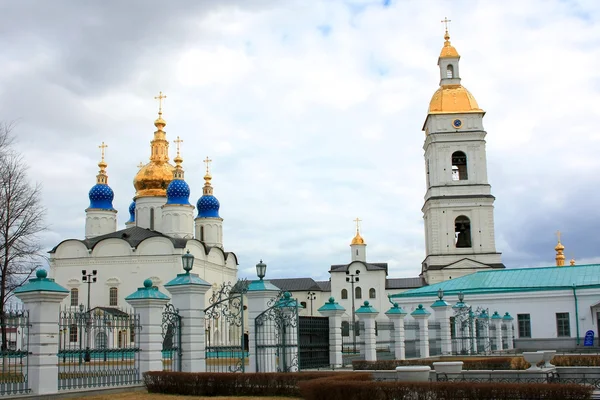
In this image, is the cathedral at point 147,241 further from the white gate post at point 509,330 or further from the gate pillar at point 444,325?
the gate pillar at point 444,325

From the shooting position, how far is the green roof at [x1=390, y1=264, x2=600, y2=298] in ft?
128

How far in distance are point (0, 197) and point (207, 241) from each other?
3331 centimetres

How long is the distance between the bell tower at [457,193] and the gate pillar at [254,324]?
124 ft

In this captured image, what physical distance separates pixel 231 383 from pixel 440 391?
4.24 metres

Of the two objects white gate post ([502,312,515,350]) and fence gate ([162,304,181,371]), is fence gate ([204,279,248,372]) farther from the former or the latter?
white gate post ([502,312,515,350])

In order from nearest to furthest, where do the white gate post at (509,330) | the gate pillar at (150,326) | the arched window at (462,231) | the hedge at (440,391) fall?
the hedge at (440,391)
the gate pillar at (150,326)
the white gate post at (509,330)
the arched window at (462,231)

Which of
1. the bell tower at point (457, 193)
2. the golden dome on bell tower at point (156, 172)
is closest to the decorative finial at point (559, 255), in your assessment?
the bell tower at point (457, 193)

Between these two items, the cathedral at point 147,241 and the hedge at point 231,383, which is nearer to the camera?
the hedge at point 231,383

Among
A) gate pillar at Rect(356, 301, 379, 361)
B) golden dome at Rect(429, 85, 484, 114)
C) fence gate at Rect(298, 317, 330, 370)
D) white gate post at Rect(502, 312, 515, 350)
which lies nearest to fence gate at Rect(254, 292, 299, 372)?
fence gate at Rect(298, 317, 330, 370)

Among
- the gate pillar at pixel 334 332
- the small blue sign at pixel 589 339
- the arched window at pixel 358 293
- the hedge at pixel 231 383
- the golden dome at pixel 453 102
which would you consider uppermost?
the golden dome at pixel 453 102

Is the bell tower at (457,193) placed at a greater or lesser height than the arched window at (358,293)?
greater

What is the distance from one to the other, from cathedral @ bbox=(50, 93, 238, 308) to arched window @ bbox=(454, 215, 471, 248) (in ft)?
58.4

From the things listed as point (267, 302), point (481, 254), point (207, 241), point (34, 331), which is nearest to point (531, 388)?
point (267, 302)

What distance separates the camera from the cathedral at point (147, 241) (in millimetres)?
49969
